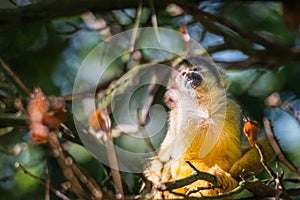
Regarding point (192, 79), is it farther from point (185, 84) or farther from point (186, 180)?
point (186, 180)

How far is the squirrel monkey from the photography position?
6.21ft

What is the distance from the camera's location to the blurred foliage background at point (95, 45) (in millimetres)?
2018

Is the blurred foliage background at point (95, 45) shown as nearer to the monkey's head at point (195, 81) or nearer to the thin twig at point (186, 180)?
the monkey's head at point (195, 81)

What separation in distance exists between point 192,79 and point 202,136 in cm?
14

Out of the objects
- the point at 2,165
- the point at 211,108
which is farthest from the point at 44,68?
the point at 211,108

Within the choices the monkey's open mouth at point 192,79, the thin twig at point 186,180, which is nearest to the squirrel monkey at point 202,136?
the monkey's open mouth at point 192,79

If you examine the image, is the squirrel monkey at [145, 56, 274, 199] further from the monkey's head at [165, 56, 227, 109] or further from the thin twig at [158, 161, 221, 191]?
the thin twig at [158, 161, 221, 191]

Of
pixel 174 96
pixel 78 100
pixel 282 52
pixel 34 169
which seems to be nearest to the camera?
pixel 282 52

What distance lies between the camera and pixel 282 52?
182 centimetres

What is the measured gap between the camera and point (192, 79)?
1.90 m

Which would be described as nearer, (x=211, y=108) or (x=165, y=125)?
(x=211, y=108)

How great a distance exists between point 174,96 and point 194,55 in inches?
4.9

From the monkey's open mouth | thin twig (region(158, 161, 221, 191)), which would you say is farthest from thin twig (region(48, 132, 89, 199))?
the monkey's open mouth

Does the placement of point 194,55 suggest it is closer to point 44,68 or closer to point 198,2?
point 198,2
